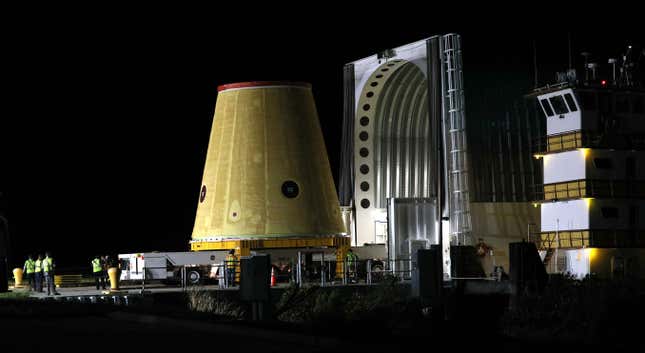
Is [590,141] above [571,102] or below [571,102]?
below

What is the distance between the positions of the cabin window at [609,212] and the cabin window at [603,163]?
1.41 metres

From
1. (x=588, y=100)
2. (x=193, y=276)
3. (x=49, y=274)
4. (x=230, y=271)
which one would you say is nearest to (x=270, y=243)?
(x=193, y=276)

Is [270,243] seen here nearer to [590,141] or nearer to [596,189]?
[596,189]

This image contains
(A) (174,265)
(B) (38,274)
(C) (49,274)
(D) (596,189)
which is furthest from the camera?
(D) (596,189)

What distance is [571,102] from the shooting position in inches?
1662

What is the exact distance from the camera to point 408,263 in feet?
134

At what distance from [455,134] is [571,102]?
444 centimetres

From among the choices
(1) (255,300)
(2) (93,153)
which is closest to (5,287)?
(1) (255,300)

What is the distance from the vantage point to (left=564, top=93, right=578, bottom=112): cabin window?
138 feet

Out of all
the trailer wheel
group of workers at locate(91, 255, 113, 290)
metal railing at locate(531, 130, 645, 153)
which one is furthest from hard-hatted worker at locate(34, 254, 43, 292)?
metal railing at locate(531, 130, 645, 153)

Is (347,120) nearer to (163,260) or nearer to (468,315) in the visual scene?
(163,260)

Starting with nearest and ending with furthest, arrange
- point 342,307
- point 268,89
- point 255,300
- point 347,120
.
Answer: point 255,300 → point 342,307 → point 268,89 → point 347,120

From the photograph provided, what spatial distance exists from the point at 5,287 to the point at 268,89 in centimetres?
1269

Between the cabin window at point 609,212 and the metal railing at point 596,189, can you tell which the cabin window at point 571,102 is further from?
the cabin window at point 609,212
